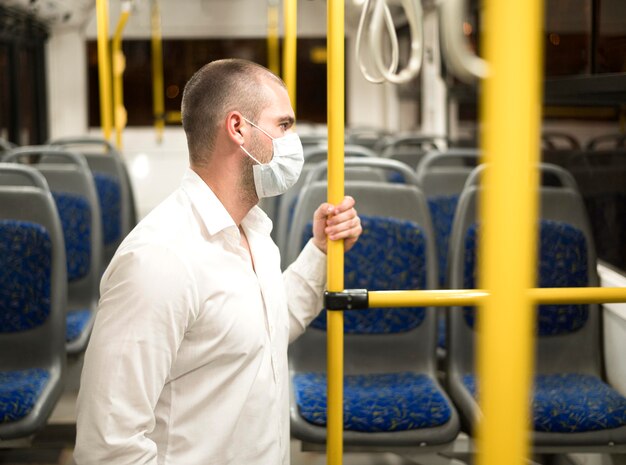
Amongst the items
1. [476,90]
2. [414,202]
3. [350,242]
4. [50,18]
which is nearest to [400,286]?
[414,202]

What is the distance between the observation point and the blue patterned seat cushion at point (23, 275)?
253cm

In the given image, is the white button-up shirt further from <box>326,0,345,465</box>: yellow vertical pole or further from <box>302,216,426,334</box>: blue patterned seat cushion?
<box>302,216,426,334</box>: blue patterned seat cushion

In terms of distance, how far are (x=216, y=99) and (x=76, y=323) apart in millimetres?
1836

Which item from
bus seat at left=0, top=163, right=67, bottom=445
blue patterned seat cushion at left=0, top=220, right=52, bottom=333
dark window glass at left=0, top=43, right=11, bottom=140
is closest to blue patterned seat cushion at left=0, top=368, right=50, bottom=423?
bus seat at left=0, top=163, right=67, bottom=445

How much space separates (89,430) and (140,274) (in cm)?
26

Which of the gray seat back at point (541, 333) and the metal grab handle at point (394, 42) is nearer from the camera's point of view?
the metal grab handle at point (394, 42)

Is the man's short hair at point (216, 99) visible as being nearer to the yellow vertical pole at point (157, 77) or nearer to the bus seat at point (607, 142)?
the bus seat at point (607, 142)

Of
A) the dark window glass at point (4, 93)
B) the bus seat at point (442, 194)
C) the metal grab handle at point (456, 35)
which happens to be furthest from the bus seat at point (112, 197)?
the dark window glass at point (4, 93)

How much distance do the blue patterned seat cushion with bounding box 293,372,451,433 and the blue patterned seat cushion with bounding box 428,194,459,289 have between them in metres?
1.05

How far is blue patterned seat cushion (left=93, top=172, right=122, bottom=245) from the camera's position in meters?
3.97

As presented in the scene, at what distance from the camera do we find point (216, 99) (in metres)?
1.50

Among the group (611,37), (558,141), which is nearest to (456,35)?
(611,37)

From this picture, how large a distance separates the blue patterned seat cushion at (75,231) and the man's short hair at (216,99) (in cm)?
193

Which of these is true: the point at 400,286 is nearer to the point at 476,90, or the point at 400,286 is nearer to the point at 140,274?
the point at 140,274
